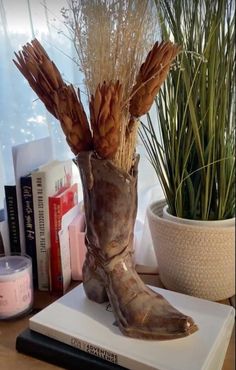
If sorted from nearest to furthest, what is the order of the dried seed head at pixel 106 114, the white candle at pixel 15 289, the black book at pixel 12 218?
1. the dried seed head at pixel 106 114
2. the white candle at pixel 15 289
3. the black book at pixel 12 218

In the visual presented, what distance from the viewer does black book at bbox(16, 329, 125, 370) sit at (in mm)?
511

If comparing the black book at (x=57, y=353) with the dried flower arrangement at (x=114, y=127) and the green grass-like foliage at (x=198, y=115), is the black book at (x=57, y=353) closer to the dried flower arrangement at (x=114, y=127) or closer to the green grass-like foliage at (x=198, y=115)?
the dried flower arrangement at (x=114, y=127)

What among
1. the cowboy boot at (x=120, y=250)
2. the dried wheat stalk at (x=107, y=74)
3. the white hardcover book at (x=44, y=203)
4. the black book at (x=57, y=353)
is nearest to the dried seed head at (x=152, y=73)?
the dried wheat stalk at (x=107, y=74)

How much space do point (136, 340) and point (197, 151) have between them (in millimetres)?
354

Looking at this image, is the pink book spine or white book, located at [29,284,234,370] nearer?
white book, located at [29,284,234,370]

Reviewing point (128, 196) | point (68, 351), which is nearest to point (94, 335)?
point (68, 351)

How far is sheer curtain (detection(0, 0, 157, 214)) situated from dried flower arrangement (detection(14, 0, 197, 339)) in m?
0.20

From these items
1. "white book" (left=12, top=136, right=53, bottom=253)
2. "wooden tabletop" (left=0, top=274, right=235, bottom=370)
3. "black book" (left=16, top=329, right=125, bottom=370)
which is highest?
"white book" (left=12, top=136, right=53, bottom=253)

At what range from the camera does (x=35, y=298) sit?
2.36 feet

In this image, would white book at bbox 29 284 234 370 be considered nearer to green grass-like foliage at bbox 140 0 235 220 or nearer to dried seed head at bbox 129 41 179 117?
green grass-like foliage at bbox 140 0 235 220

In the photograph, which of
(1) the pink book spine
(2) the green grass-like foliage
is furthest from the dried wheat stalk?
(1) the pink book spine

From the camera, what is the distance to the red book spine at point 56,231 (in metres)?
0.70

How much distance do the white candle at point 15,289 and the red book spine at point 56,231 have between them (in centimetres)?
6

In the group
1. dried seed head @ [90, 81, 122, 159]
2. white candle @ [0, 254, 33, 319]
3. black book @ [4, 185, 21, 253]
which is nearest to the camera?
dried seed head @ [90, 81, 122, 159]
